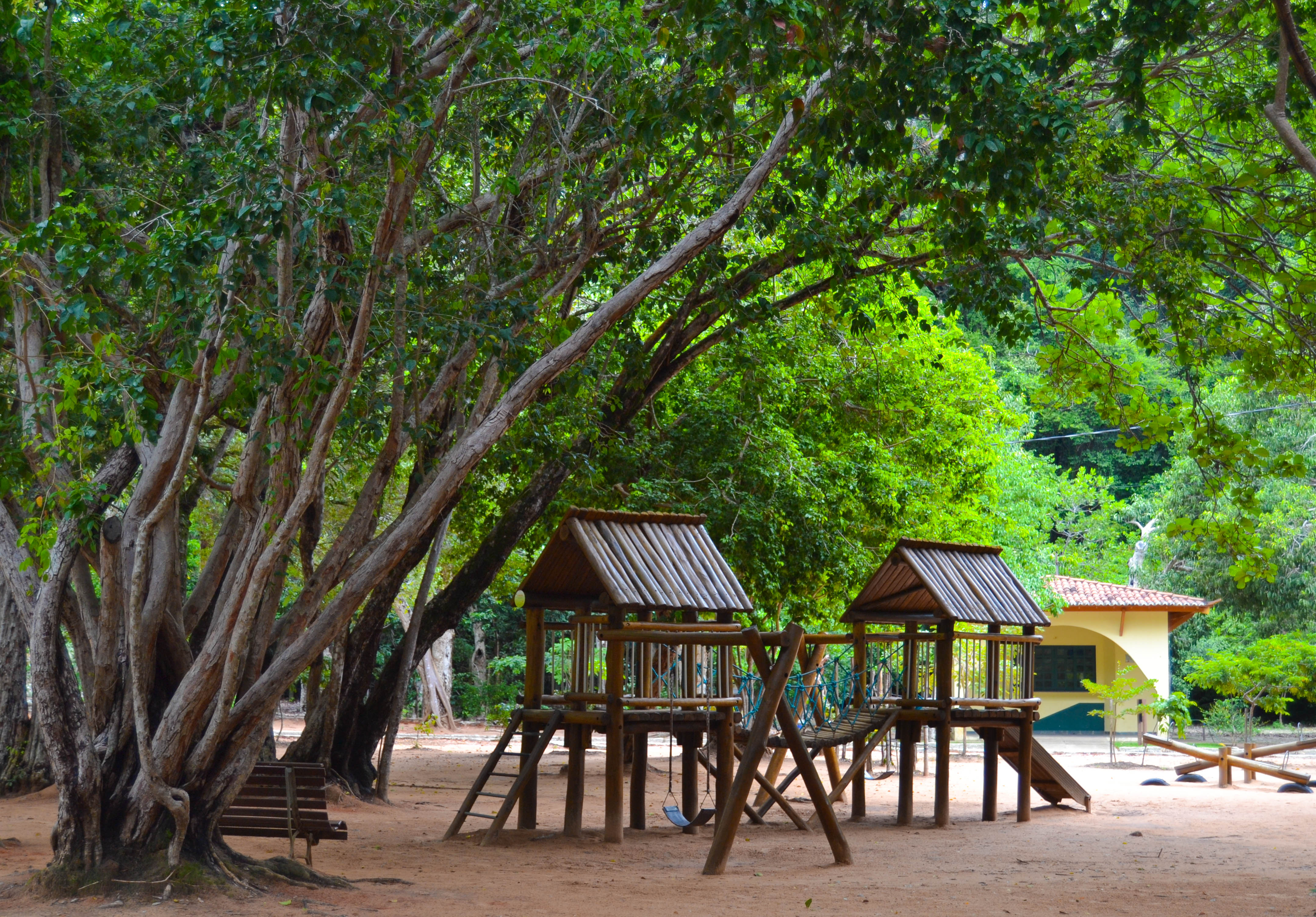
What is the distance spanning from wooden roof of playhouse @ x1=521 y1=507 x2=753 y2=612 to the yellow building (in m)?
20.4

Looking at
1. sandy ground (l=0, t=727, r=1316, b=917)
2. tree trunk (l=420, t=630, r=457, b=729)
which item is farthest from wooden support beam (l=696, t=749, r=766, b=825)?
tree trunk (l=420, t=630, r=457, b=729)

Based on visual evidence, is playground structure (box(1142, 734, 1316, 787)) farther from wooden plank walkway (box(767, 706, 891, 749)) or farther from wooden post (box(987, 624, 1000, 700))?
wooden plank walkway (box(767, 706, 891, 749))

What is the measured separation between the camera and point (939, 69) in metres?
7.72

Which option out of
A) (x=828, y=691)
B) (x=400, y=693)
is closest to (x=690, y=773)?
(x=400, y=693)

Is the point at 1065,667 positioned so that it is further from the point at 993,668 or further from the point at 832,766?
the point at 993,668

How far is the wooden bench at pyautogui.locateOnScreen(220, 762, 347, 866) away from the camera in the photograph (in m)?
8.19

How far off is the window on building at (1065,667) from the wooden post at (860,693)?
21.2 m

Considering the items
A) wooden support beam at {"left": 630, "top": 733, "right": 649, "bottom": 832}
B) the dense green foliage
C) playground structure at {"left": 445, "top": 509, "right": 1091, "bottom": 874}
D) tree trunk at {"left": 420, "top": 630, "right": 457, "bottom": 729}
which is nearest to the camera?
the dense green foliage

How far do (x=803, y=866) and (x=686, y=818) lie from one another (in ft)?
7.90

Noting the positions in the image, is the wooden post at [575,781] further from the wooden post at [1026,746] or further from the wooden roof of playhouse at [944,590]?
the wooden post at [1026,746]

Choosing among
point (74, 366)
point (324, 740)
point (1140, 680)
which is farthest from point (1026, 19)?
point (1140, 680)

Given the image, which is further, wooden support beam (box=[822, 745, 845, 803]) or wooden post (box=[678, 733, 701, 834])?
wooden support beam (box=[822, 745, 845, 803])

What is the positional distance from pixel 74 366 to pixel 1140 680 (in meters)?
30.7

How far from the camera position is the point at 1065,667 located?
34188 millimetres
